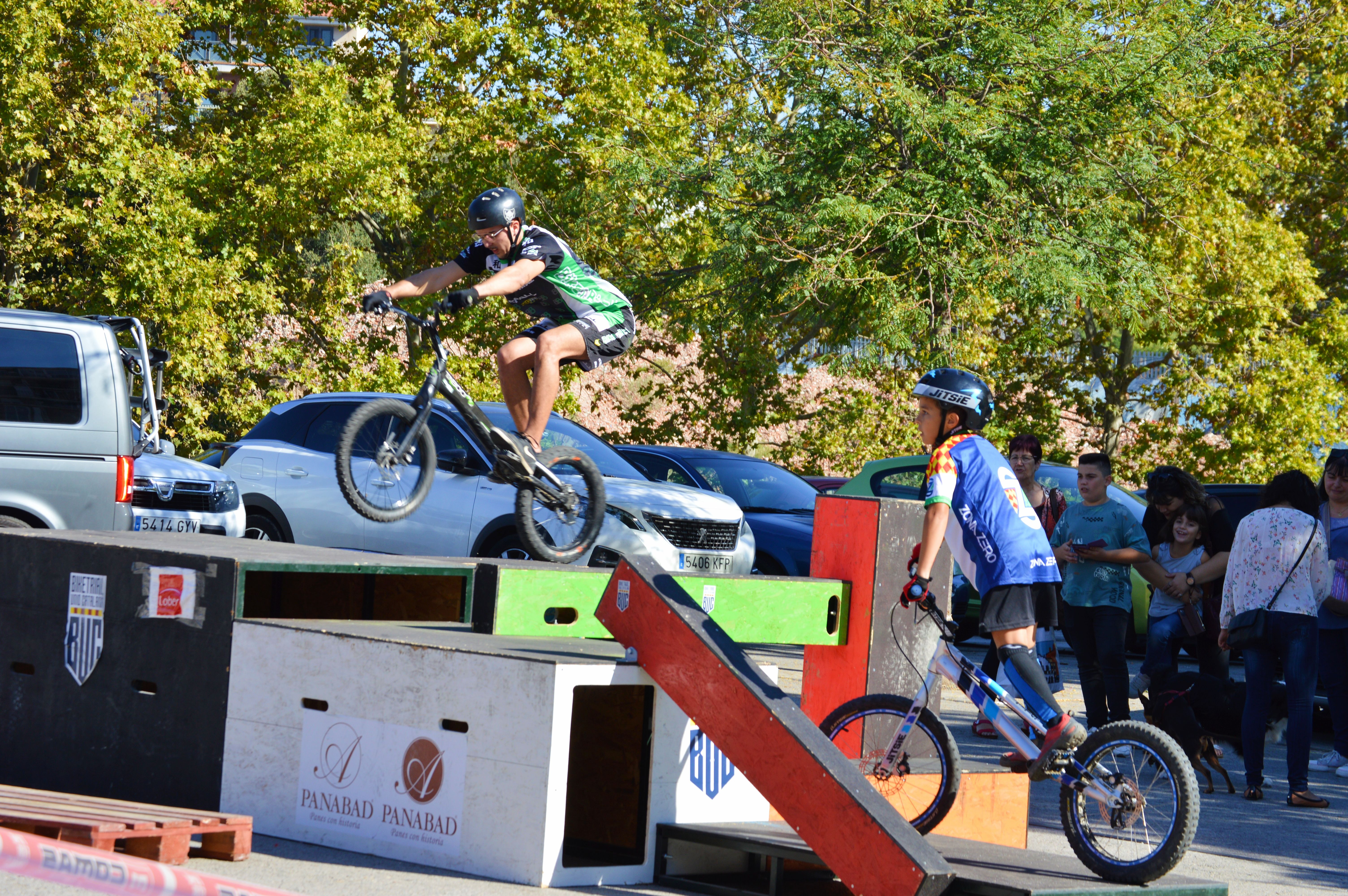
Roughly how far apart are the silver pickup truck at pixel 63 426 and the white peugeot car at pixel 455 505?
1.81 m

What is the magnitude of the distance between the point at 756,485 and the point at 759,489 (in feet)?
0.25

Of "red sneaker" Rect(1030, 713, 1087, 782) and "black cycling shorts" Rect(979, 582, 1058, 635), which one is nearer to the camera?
"red sneaker" Rect(1030, 713, 1087, 782)

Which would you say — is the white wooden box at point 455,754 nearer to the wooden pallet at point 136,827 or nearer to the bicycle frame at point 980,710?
the wooden pallet at point 136,827

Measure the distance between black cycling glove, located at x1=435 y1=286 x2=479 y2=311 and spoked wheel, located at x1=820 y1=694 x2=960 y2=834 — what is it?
7.96 ft

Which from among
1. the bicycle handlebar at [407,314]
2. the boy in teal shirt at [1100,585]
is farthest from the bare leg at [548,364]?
the boy in teal shirt at [1100,585]

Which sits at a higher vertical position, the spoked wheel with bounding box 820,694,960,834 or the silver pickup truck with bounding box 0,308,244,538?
the silver pickup truck with bounding box 0,308,244,538

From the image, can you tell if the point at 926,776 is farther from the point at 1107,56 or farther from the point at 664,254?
the point at 664,254

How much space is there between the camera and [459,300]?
19.8 feet

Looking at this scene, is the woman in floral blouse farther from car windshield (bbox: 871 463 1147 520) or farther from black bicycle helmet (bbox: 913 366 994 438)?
car windshield (bbox: 871 463 1147 520)

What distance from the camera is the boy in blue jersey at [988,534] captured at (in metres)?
5.24

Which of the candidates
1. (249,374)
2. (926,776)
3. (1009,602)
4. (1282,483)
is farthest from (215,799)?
(249,374)

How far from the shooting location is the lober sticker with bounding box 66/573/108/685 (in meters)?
6.27

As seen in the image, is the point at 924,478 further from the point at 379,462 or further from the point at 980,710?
the point at 980,710

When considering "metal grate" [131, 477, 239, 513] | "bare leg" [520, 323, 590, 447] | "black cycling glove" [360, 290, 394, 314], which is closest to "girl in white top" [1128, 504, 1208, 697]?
"bare leg" [520, 323, 590, 447]
